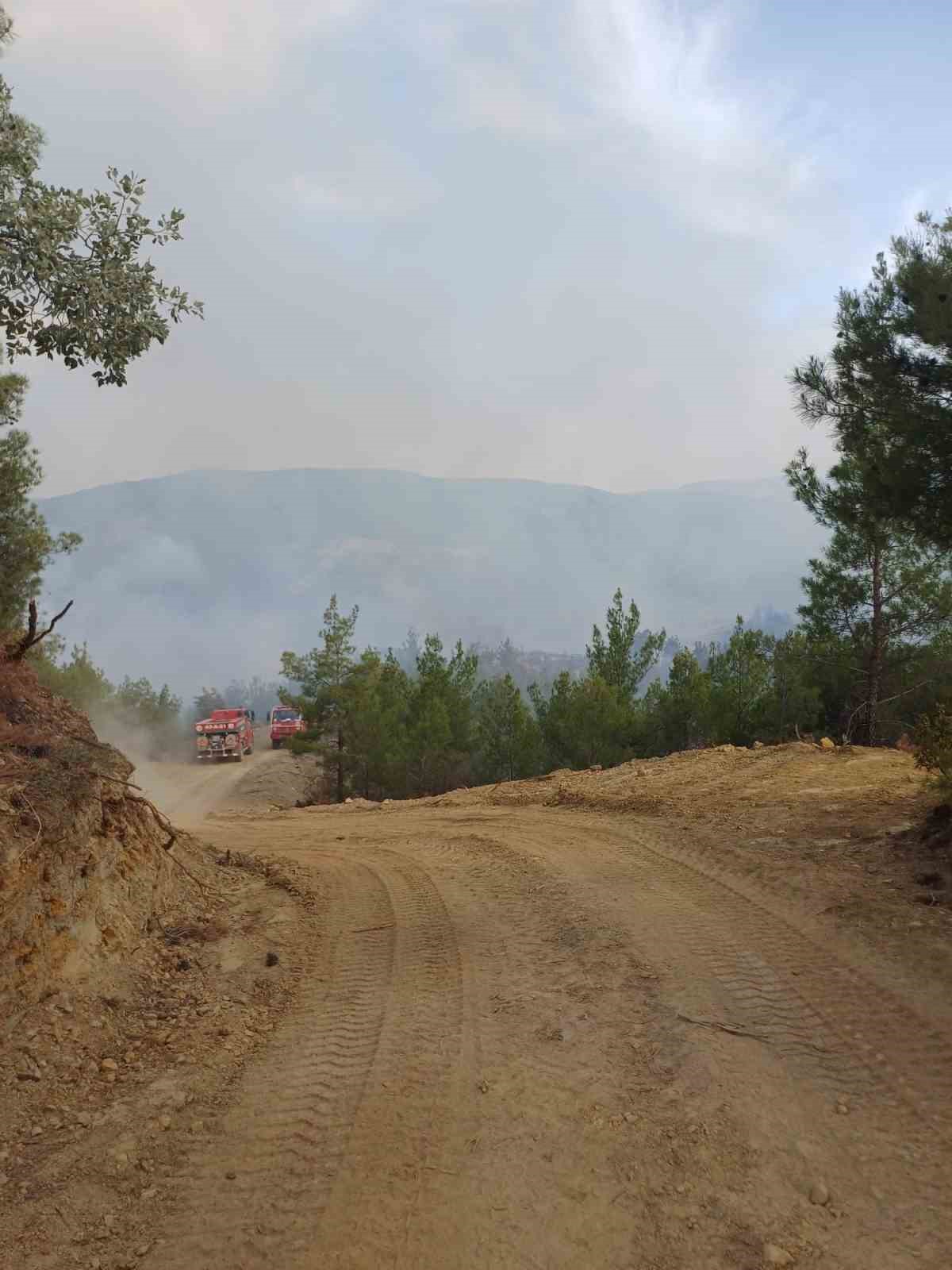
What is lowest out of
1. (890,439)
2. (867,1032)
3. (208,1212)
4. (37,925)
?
(208,1212)

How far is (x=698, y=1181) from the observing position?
348 cm

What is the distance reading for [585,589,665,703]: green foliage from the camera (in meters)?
28.5

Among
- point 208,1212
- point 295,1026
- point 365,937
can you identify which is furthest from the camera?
point 365,937

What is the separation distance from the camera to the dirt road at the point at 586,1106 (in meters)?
3.19

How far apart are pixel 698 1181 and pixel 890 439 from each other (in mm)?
6975

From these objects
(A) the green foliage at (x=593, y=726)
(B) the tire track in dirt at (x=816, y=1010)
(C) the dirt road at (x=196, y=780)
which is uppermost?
(A) the green foliage at (x=593, y=726)

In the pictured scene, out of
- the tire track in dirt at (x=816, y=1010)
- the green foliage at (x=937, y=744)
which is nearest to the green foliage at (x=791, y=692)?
the green foliage at (x=937, y=744)

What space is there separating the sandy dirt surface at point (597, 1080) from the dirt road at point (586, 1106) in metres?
0.01

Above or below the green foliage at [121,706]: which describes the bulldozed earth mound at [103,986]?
below

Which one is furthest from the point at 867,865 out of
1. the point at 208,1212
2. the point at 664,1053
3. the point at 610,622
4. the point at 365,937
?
the point at 610,622

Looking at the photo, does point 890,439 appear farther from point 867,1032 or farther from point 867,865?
point 867,1032

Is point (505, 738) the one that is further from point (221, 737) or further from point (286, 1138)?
point (286, 1138)

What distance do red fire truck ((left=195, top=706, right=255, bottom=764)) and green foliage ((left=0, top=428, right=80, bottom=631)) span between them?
69.9 feet

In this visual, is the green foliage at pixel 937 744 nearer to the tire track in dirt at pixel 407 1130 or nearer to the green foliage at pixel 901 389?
the green foliage at pixel 901 389
